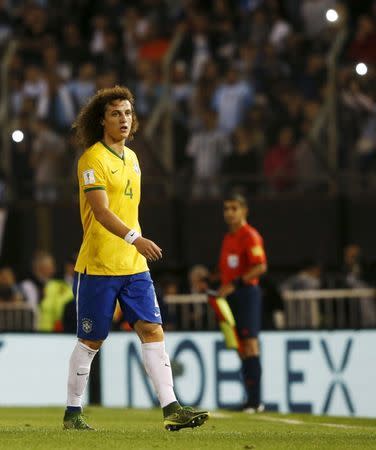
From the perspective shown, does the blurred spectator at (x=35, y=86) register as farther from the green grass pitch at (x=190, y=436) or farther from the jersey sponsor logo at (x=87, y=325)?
the jersey sponsor logo at (x=87, y=325)

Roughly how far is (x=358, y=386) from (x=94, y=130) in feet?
23.6

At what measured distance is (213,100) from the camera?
20.4 meters

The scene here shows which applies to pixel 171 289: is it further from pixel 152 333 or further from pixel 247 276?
pixel 152 333

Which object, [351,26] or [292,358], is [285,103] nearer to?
[351,26]

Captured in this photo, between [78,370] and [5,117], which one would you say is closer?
[78,370]

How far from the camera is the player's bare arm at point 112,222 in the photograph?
31.3ft

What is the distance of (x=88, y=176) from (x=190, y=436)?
1.84 meters

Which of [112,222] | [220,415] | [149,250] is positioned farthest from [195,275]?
[149,250]

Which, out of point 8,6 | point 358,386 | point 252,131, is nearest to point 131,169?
point 358,386

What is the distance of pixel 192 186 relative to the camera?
2019cm

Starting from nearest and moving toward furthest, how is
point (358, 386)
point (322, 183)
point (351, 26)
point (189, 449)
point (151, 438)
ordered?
point (189, 449)
point (151, 438)
point (358, 386)
point (322, 183)
point (351, 26)

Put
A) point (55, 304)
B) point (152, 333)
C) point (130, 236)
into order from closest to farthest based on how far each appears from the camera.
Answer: point (130, 236)
point (152, 333)
point (55, 304)

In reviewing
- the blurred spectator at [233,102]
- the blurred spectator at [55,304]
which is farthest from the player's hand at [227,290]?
the blurred spectator at [233,102]

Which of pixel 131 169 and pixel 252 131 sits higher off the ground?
pixel 252 131
